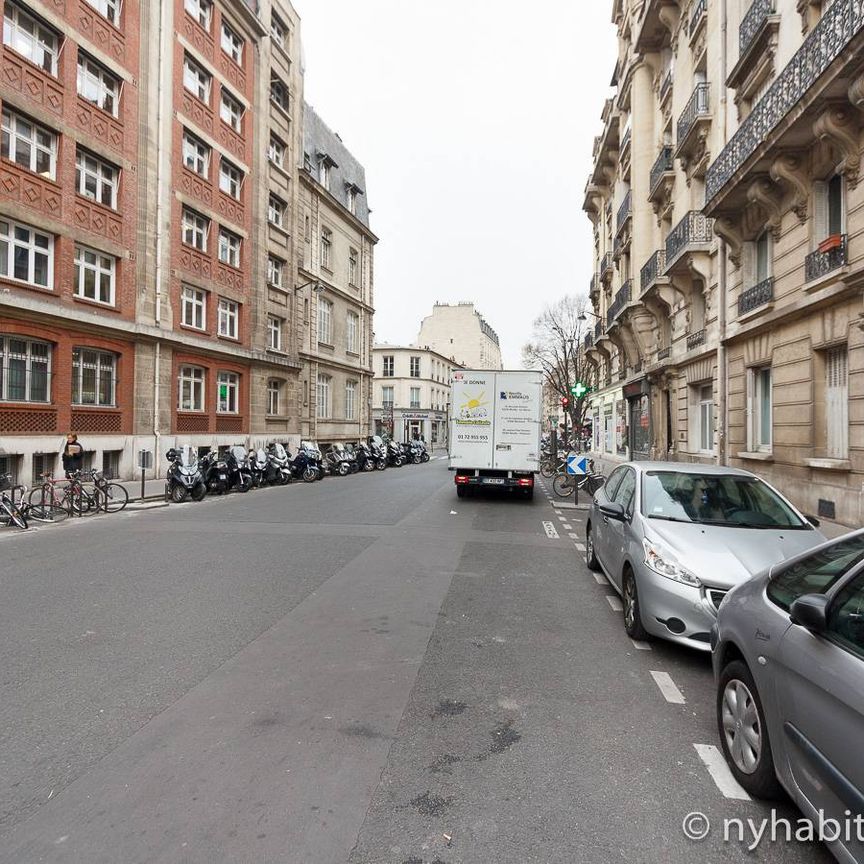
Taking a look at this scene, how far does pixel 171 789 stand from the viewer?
2.78 meters

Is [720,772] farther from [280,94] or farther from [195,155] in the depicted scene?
[280,94]

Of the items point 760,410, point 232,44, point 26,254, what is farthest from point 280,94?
point 760,410

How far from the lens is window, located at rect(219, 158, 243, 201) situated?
25312mm

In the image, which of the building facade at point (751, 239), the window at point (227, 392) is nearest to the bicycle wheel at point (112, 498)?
the window at point (227, 392)

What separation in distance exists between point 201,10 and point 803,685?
30.2 m

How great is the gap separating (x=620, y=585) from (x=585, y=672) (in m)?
1.49

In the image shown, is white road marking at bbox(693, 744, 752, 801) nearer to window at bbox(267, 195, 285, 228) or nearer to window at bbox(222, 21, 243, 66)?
window at bbox(267, 195, 285, 228)

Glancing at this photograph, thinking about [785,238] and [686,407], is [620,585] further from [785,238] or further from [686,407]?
[686,407]

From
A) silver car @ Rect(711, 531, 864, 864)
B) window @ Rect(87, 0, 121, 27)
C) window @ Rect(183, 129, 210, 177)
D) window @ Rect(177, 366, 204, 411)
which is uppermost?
window @ Rect(87, 0, 121, 27)

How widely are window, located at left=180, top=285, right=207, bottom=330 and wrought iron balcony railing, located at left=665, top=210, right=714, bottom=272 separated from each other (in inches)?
696

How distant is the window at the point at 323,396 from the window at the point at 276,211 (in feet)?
29.3

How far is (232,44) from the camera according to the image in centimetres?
2595

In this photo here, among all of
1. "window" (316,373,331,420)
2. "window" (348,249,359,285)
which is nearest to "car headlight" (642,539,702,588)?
"window" (316,373,331,420)

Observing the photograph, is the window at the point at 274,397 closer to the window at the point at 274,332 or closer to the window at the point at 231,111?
the window at the point at 274,332
